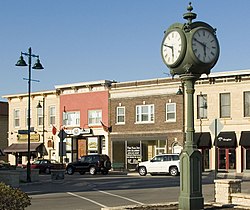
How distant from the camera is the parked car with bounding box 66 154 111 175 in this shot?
43.7 meters

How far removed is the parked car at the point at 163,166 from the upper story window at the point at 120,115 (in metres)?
8.93

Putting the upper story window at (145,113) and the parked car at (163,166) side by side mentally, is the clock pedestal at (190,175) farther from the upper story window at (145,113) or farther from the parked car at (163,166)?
the upper story window at (145,113)

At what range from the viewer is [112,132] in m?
49.5

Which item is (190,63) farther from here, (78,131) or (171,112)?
(78,131)

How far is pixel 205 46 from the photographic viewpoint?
491 inches

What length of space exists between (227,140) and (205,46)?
30.2m

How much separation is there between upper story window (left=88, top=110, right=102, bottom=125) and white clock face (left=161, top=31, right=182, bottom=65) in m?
37.7

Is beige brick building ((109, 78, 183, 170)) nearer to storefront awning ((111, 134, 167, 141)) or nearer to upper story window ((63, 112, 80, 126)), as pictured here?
storefront awning ((111, 134, 167, 141))

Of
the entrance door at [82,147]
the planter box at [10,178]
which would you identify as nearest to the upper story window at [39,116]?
the entrance door at [82,147]

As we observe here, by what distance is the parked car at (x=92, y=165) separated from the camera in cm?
4369

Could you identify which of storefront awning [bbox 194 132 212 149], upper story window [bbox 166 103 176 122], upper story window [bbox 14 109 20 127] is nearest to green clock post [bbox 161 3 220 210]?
storefront awning [bbox 194 132 212 149]

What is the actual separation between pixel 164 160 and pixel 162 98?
8191 mm

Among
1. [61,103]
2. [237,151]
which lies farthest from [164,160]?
[61,103]

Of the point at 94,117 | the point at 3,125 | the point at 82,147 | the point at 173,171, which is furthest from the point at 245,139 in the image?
the point at 3,125
